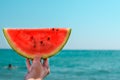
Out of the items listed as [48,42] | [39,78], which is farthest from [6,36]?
[39,78]

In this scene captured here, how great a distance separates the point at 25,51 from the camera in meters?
4.02

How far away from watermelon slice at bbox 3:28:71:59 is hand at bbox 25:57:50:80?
21 centimetres

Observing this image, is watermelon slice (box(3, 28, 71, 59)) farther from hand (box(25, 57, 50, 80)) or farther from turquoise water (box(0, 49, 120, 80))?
turquoise water (box(0, 49, 120, 80))

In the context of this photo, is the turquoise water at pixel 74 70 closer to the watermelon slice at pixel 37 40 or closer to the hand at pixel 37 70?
the watermelon slice at pixel 37 40

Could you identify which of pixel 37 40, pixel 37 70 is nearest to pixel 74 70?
pixel 37 40

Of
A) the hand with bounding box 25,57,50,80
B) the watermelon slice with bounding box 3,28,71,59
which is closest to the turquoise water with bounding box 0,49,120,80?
the watermelon slice with bounding box 3,28,71,59

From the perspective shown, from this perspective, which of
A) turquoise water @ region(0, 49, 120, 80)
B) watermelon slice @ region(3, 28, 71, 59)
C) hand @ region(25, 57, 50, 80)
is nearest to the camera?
hand @ region(25, 57, 50, 80)

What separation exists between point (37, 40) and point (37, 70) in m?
0.63

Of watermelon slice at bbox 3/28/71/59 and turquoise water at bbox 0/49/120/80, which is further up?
watermelon slice at bbox 3/28/71/59

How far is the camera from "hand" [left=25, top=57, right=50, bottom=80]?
342 cm

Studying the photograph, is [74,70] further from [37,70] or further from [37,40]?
[37,70]

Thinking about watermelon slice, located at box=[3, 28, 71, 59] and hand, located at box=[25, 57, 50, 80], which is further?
watermelon slice, located at box=[3, 28, 71, 59]

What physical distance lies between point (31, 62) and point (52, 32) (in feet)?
2.59

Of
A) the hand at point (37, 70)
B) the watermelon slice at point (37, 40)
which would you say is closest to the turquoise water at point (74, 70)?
the watermelon slice at point (37, 40)
